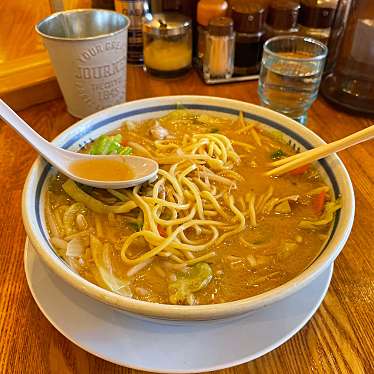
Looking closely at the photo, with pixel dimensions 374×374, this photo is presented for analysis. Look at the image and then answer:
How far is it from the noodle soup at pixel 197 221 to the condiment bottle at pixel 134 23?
85 centimetres

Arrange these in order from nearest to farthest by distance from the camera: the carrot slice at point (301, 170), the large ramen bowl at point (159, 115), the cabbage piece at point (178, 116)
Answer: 1. the large ramen bowl at point (159, 115)
2. the carrot slice at point (301, 170)
3. the cabbage piece at point (178, 116)

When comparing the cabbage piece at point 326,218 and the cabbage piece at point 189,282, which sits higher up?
the cabbage piece at point 326,218

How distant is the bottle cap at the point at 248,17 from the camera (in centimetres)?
188

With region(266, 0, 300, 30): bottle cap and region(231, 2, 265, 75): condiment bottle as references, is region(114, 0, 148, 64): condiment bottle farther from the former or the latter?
region(266, 0, 300, 30): bottle cap

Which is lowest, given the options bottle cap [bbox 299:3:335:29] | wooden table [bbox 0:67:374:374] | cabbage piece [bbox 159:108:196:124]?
wooden table [bbox 0:67:374:374]

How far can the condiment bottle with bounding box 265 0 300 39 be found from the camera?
1.89 meters

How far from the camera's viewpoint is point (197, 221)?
113cm

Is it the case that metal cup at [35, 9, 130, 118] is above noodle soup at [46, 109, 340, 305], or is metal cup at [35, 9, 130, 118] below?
above

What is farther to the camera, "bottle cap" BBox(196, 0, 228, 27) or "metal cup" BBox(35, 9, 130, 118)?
"bottle cap" BBox(196, 0, 228, 27)

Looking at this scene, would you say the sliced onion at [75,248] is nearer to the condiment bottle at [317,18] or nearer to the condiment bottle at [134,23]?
the condiment bottle at [134,23]

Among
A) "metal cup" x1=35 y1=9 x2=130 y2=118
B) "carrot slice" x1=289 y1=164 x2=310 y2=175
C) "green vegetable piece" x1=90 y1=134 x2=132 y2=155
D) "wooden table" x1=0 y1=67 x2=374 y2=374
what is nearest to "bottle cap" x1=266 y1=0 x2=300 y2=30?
"metal cup" x1=35 y1=9 x2=130 y2=118

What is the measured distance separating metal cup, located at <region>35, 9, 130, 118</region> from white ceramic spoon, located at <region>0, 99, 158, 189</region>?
49cm

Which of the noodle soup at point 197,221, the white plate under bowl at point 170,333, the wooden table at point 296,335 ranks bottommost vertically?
the wooden table at point 296,335

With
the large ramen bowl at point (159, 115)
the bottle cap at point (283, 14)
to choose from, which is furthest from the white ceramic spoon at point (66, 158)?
the bottle cap at point (283, 14)
